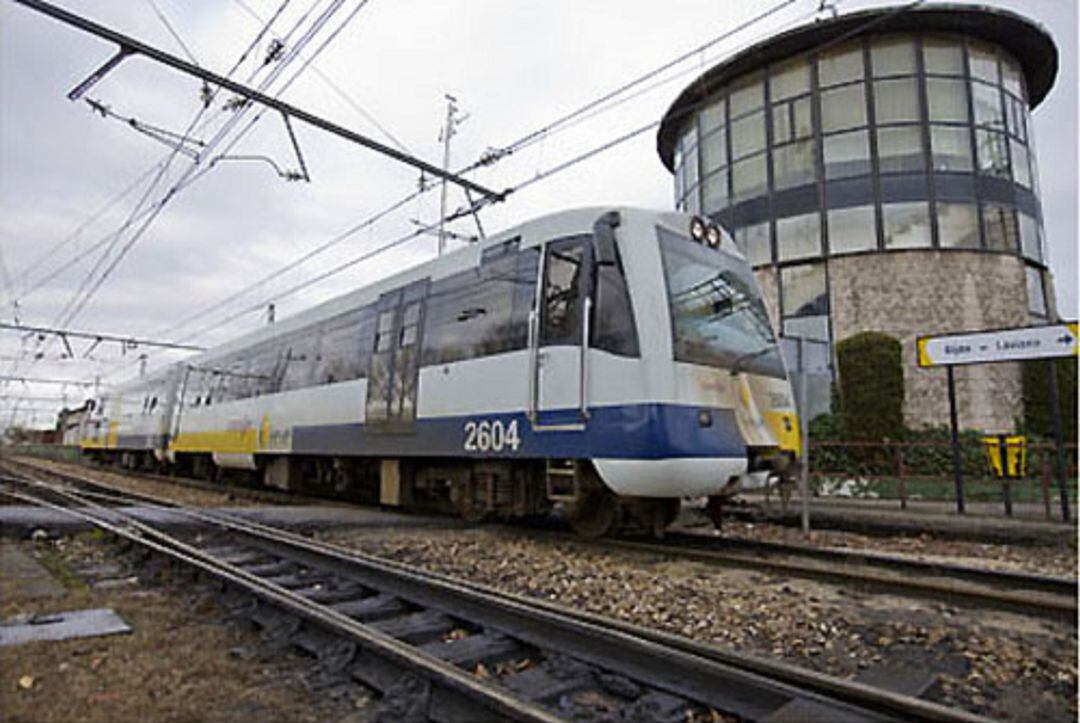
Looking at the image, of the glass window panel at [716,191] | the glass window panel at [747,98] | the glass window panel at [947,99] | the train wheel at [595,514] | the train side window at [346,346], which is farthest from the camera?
the glass window panel at [716,191]

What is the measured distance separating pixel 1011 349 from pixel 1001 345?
0.13 metres

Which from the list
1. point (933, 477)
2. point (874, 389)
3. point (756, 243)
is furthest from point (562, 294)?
point (756, 243)

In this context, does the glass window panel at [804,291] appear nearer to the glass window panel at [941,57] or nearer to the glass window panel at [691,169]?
the glass window panel at [691,169]

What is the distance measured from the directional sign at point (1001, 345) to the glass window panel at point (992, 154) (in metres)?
11.5

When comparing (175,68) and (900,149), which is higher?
(900,149)

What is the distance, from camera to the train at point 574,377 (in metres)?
5.87

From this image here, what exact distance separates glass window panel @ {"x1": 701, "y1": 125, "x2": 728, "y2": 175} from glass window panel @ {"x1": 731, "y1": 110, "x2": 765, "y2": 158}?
0.98ft

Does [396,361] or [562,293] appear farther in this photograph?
[396,361]

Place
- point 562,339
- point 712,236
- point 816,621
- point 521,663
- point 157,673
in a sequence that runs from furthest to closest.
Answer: point 712,236 < point 562,339 < point 816,621 < point 521,663 < point 157,673

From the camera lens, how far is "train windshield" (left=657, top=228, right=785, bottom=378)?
6195 mm

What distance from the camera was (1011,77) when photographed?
Result: 1906 centimetres

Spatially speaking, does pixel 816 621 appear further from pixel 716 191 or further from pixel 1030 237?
pixel 1030 237

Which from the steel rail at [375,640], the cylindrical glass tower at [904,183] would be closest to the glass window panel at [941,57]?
the cylindrical glass tower at [904,183]

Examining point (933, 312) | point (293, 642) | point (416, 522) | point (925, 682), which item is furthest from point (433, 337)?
point (933, 312)
